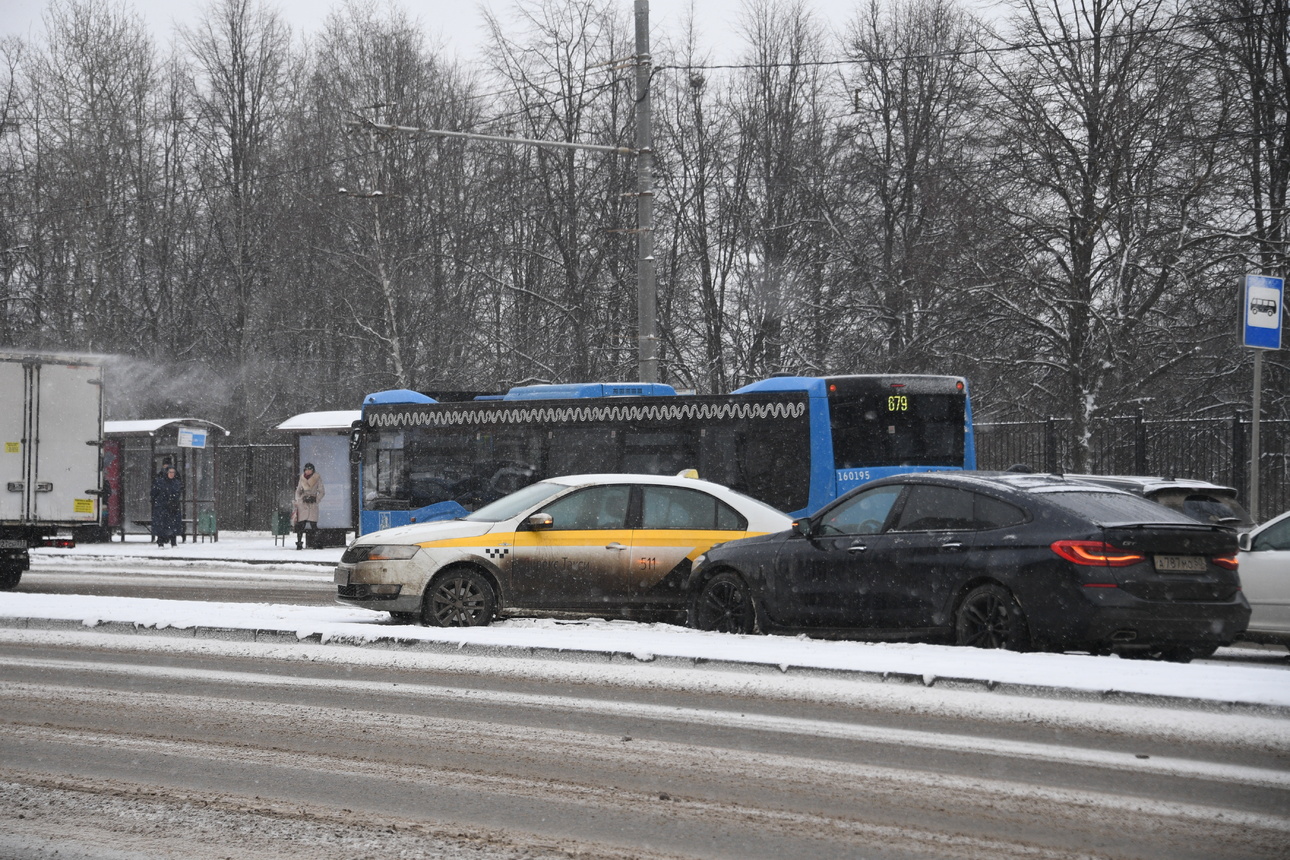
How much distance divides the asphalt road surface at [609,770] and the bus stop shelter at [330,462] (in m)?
20.2

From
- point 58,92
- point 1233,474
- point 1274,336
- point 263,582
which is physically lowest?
point 263,582

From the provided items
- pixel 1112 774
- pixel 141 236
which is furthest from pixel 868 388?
pixel 141 236

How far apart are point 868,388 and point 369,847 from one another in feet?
48.9

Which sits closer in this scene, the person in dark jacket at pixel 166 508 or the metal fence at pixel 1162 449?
the metal fence at pixel 1162 449

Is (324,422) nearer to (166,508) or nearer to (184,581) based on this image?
(166,508)

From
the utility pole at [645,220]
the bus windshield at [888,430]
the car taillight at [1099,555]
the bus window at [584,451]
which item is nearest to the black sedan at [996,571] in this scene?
the car taillight at [1099,555]

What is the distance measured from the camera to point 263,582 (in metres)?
22.2

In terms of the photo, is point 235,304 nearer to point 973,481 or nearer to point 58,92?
point 58,92

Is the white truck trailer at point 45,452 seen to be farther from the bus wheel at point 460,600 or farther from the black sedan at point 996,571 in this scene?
the black sedan at point 996,571

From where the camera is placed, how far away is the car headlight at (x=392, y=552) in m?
12.9

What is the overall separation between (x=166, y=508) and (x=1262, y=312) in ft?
78.3

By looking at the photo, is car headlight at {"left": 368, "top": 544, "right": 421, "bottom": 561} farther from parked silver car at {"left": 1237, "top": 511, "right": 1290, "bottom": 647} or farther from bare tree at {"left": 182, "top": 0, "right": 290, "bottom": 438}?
bare tree at {"left": 182, "top": 0, "right": 290, "bottom": 438}

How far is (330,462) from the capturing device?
30109 mm

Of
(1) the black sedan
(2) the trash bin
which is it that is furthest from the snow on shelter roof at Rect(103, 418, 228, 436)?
(1) the black sedan
